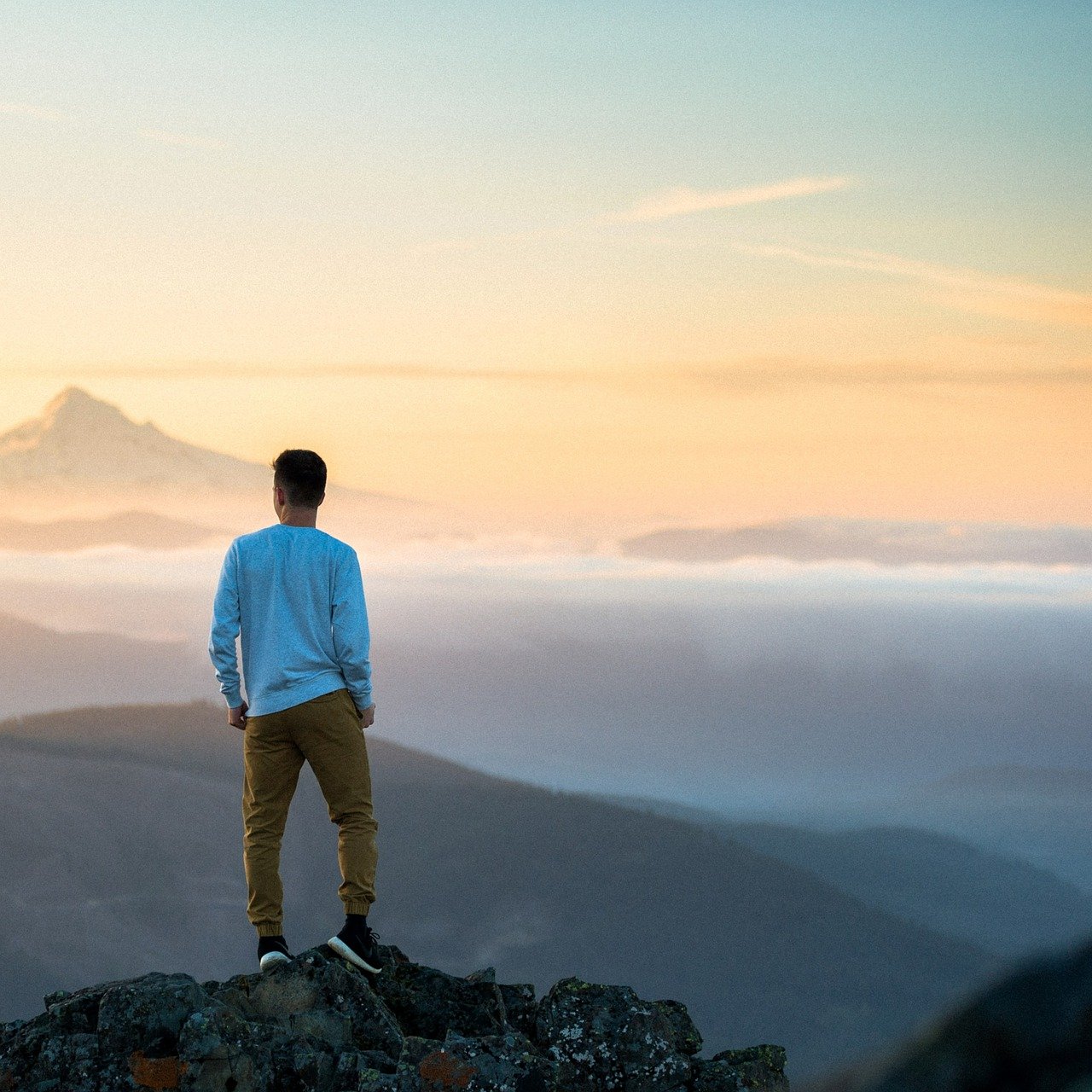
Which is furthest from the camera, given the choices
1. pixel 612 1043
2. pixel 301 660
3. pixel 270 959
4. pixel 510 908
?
pixel 510 908

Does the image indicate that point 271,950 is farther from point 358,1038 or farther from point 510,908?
point 510,908

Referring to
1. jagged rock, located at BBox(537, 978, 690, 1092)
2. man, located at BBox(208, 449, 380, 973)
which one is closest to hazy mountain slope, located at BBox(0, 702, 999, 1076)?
man, located at BBox(208, 449, 380, 973)

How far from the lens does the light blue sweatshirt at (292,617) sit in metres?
9.09

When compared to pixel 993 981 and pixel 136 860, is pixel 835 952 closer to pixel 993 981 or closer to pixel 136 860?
pixel 136 860

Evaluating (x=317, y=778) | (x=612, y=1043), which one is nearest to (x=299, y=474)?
(x=317, y=778)

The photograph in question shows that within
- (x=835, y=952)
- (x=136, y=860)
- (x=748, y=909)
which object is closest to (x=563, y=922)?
(x=748, y=909)

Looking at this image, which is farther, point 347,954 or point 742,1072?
point 347,954

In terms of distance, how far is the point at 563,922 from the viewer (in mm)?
184000

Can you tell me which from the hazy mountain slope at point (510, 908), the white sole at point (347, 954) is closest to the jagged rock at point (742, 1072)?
the white sole at point (347, 954)

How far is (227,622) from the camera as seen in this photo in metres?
9.21

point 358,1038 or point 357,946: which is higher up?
point 357,946

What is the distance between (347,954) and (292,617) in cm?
230

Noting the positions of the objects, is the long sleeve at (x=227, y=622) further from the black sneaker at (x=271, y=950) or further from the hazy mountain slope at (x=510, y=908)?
the hazy mountain slope at (x=510, y=908)

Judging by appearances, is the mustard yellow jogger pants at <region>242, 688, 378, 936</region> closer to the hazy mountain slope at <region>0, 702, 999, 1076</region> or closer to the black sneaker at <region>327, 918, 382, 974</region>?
the black sneaker at <region>327, 918, 382, 974</region>
